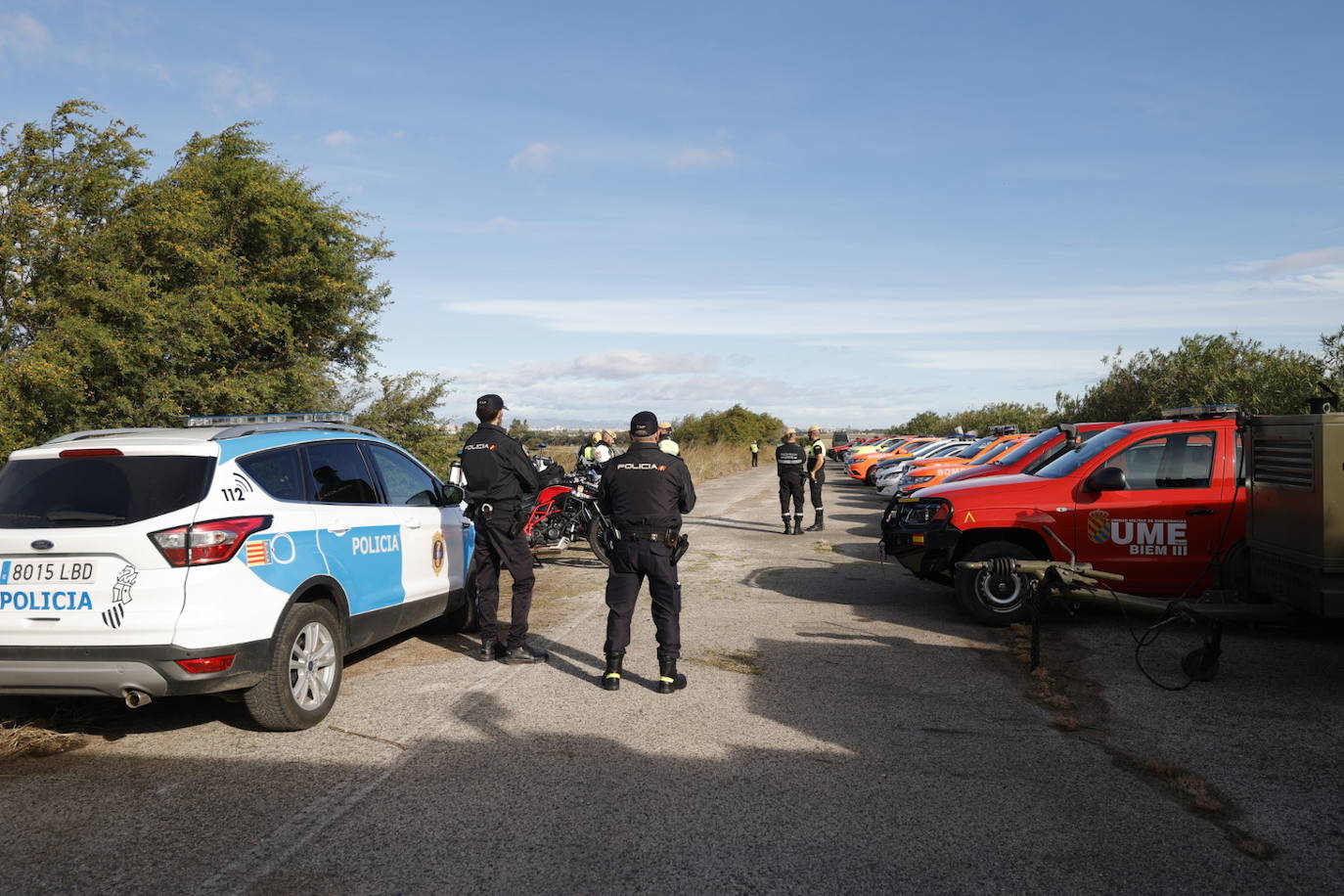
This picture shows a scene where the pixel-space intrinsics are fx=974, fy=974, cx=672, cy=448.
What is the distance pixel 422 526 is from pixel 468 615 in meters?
1.37

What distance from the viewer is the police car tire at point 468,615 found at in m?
8.04

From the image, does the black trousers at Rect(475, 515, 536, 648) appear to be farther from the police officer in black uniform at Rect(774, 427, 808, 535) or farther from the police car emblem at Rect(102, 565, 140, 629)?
the police officer in black uniform at Rect(774, 427, 808, 535)

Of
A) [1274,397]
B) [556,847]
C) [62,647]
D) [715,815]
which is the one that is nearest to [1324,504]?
[715,815]

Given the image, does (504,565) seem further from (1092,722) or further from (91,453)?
(1092,722)

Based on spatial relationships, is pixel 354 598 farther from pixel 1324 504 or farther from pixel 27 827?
pixel 1324 504

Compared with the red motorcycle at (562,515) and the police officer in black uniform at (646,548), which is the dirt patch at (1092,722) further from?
the red motorcycle at (562,515)

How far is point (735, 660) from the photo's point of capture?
285 inches

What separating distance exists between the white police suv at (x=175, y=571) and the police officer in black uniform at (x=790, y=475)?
11360 mm

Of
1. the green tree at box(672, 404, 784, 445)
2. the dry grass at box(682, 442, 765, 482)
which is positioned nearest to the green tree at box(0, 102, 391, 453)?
the dry grass at box(682, 442, 765, 482)

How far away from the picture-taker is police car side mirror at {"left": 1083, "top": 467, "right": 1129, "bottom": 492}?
8.36m

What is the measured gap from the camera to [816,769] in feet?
15.9

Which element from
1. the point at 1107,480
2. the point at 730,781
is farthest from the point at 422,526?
the point at 1107,480

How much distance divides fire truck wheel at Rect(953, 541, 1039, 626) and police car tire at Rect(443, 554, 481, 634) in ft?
13.9

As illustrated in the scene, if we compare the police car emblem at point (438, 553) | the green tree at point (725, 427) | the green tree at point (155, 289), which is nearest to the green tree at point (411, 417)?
the green tree at point (155, 289)
